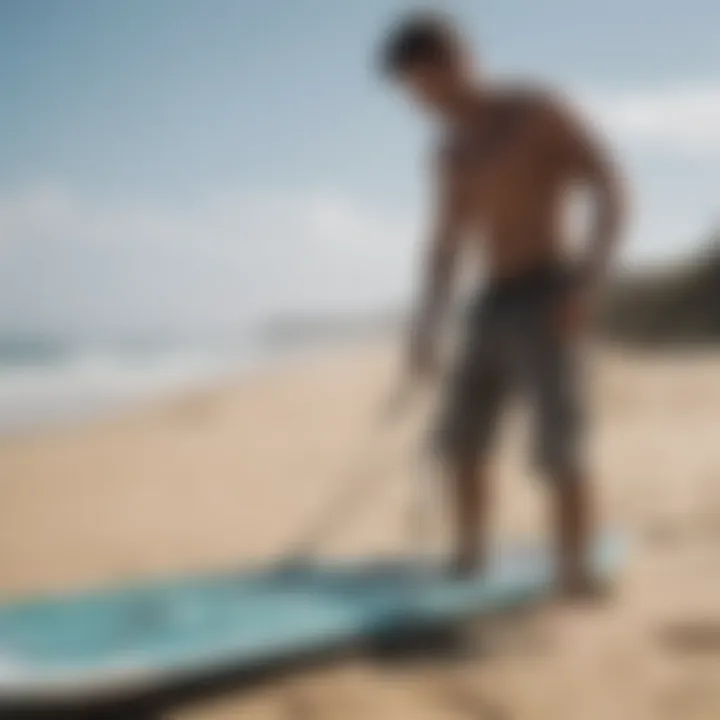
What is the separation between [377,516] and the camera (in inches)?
70.0

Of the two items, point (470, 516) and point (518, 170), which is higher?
point (518, 170)

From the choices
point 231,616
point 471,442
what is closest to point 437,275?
point 471,442

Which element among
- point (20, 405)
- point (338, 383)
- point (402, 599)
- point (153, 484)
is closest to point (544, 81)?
point (402, 599)

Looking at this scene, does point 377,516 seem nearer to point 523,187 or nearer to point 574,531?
point 574,531

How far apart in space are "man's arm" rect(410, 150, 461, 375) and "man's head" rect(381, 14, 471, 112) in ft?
0.29

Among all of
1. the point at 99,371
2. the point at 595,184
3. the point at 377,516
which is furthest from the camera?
the point at 99,371

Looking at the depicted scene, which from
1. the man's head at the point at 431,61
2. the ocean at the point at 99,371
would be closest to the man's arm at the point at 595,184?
the man's head at the point at 431,61

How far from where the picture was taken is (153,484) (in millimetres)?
1897

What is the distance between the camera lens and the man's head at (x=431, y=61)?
1293 mm

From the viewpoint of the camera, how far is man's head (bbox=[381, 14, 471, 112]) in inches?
50.9

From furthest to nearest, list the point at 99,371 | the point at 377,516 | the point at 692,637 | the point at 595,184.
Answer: the point at 99,371
the point at 377,516
the point at 595,184
the point at 692,637

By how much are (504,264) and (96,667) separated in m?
0.71

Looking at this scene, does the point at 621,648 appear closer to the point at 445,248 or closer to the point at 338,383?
the point at 445,248

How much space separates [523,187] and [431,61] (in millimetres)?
196
